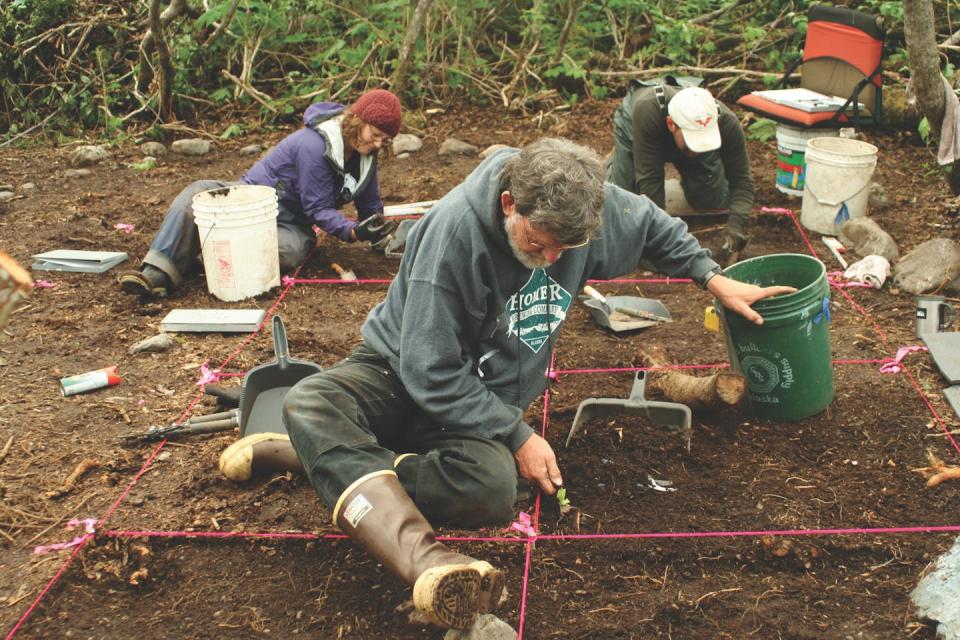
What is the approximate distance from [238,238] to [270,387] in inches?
54.3

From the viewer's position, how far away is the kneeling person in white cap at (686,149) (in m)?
4.57

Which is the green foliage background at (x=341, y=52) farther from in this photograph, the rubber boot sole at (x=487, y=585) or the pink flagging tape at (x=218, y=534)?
the rubber boot sole at (x=487, y=585)

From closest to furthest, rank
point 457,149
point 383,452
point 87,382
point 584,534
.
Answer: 1. point 383,452
2. point 584,534
3. point 87,382
4. point 457,149

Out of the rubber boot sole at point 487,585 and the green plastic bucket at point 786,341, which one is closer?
the rubber boot sole at point 487,585

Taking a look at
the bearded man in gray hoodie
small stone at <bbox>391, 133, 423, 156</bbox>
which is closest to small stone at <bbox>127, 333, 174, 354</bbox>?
the bearded man in gray hoodie

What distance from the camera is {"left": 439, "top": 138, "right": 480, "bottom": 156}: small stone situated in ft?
22.9

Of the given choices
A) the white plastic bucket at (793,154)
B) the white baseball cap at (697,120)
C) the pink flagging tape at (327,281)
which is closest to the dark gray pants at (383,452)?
the pink flagging tape at (327,281)

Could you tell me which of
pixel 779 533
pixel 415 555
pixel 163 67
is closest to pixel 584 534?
pixel 779 533

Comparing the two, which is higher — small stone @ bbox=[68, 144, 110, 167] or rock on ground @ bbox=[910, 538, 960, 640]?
rock on ground @ bbox=[910, 538, 960, 640]

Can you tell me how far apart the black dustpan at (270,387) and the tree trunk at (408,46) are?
4707 millimetres

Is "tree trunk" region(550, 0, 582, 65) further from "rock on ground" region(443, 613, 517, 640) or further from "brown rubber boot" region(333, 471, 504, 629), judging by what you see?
"rock on ground" region(443, 613, 517, 640)

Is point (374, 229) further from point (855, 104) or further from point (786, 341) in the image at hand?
point (855, 104)

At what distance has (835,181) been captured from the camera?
5266 mm

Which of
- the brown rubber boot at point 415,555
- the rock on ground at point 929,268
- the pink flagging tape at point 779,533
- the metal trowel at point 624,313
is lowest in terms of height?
the metal trowel at point 624,313
